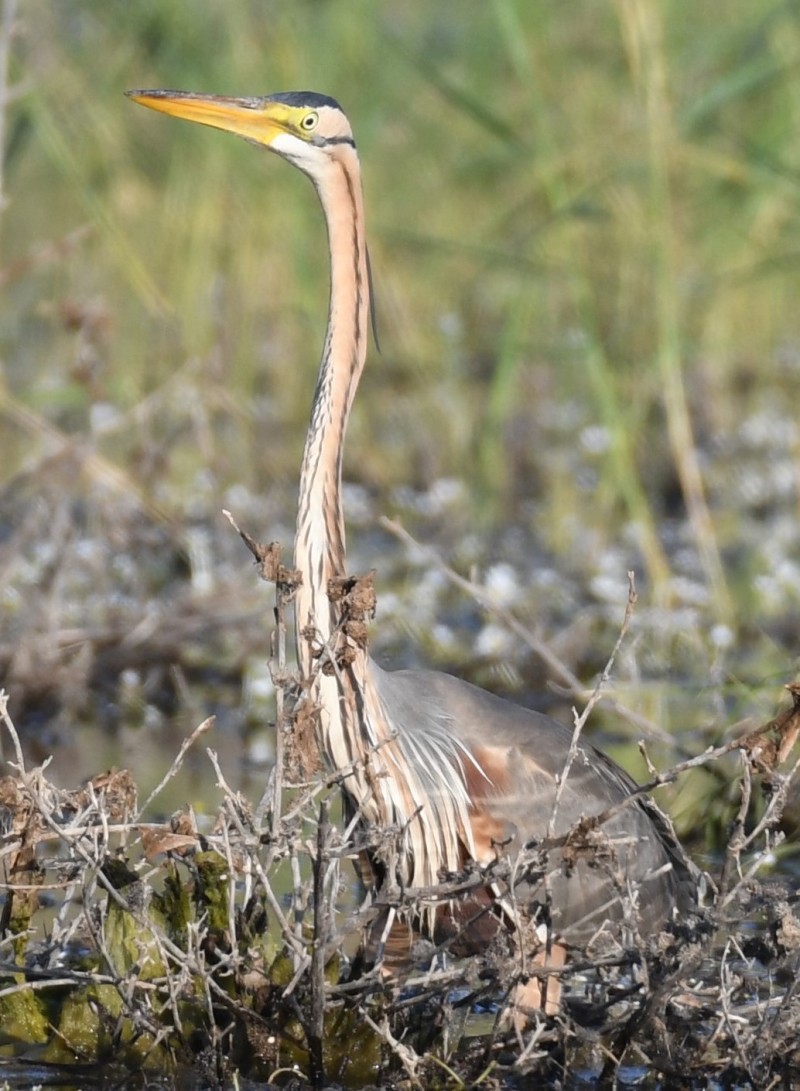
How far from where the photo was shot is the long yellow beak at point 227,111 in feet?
12.8

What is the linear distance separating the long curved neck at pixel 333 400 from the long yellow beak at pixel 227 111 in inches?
5.3

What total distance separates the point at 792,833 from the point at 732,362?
17.6ft

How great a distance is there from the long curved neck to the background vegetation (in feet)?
3.73

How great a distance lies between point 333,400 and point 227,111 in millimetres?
626

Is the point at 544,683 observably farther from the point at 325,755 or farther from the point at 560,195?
the point at 325,755

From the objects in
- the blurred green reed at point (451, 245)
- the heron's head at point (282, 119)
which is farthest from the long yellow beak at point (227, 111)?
the blurred green reed at point (451, 245)

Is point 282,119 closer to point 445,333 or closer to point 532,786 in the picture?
point 532,786

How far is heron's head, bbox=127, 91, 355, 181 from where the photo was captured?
3.86 m

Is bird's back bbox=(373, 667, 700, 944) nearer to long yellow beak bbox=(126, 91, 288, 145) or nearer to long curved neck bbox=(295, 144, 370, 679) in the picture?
long curved neck bbox=(295, 144, 370, 679)

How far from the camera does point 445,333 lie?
8664 mm

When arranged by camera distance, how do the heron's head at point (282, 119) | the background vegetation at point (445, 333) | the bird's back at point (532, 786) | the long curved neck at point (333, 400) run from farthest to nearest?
1. the background vegetation at point (445, 333)
2. the bird's back at point (532, 786)
3. the heron's head at point (282, 119)
4. the long curved neck at point (333, 400)

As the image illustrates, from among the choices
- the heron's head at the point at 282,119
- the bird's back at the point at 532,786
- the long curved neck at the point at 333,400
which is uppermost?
the heron's head at the point at 282,119

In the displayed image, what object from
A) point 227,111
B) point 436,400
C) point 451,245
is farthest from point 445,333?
point 227,111

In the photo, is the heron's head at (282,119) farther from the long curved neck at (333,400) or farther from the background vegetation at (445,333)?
the background vegetation at (445,333)
